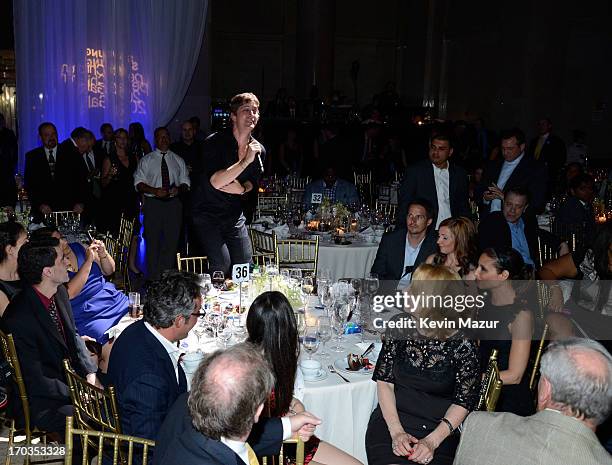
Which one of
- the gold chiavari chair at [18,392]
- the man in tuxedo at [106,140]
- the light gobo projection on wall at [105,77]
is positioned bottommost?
the gold chiavari chair at [18,392]

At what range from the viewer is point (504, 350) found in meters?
3.45

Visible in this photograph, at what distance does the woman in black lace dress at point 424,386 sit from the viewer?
3.03 metres

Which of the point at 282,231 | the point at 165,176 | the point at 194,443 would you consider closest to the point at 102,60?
the point at 165,176

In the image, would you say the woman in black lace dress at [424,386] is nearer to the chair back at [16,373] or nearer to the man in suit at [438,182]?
the chair back at [16,373]

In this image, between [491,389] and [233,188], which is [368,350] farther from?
[233,188]

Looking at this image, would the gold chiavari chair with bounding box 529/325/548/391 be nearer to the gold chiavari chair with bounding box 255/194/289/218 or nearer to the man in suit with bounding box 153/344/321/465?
the man in suit with bounding box 153/344/321/465

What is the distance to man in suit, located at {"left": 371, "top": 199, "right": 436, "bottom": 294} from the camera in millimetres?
4707

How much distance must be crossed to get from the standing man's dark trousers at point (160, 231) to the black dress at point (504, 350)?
4204 mm

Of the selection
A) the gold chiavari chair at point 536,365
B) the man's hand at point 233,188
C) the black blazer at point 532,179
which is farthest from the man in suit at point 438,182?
the gold chiavari chair at point 536,365

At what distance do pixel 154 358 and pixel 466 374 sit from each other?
1.36 m

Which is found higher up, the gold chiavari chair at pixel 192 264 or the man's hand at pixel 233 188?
the man's hand at pixel 233 188

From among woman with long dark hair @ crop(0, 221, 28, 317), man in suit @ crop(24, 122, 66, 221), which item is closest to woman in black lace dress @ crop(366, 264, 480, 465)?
woman with long dark hair @ crop(0, 221, 28, 317)

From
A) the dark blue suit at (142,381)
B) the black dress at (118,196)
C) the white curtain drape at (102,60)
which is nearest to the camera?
the dark blue suit at (142,381)

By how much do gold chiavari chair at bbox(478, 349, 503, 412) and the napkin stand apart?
323 cm
